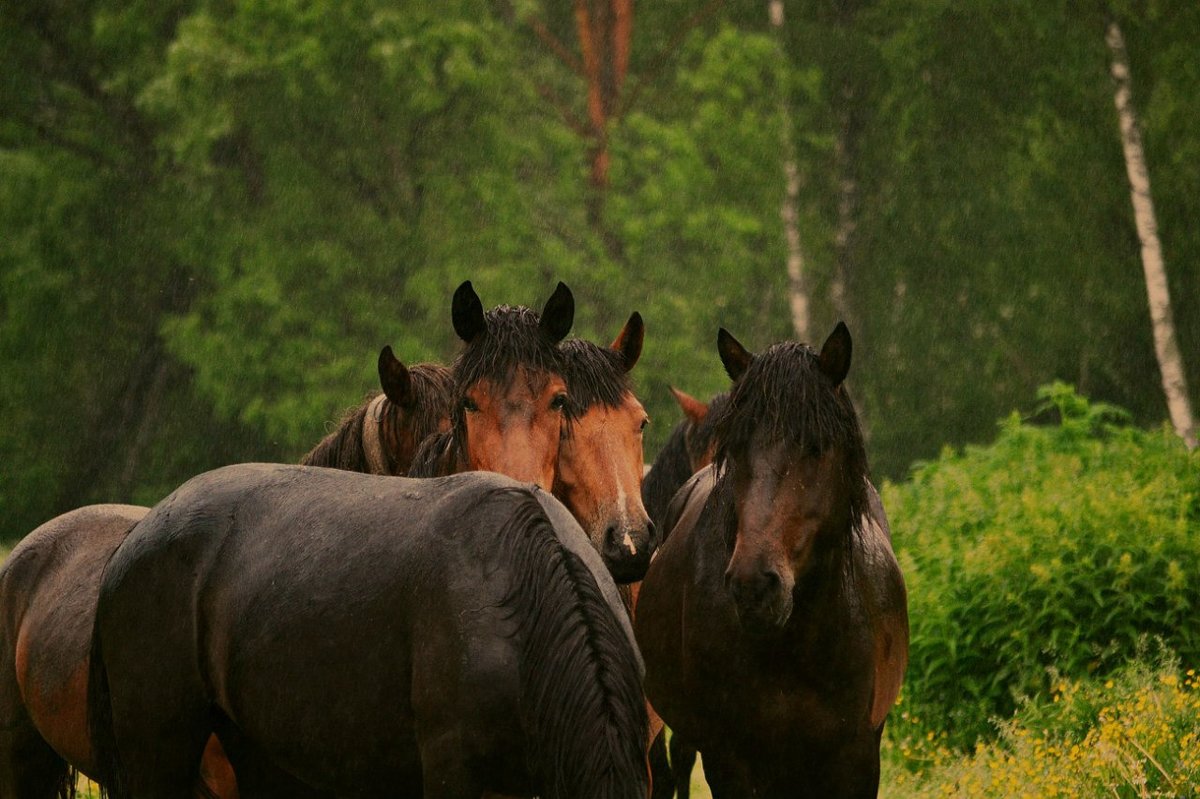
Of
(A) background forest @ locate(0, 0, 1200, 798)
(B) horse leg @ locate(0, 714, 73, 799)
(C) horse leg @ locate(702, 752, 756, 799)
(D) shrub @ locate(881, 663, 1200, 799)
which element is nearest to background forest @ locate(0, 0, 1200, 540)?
(A) background forest @ locate(0, 0, 1200, 798)

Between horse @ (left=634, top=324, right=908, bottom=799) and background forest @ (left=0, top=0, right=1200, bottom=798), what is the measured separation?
18.4 m

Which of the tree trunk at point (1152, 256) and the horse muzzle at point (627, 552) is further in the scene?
the tree trunk at point (1152, 256)

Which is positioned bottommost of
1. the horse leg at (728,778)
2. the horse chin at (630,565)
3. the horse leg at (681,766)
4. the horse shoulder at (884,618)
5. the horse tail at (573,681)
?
the horse leg at (681,766)

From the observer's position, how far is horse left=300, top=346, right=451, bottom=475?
6012 millimetres

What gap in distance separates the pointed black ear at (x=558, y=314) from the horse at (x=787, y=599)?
630 millimetres

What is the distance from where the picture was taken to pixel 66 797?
6.83 metres

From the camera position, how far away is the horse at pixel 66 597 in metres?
6.05

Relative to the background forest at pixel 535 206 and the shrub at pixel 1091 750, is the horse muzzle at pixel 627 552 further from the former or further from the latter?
the background forest at pixel 535 206

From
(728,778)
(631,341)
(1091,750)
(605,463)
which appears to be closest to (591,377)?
(605,463)

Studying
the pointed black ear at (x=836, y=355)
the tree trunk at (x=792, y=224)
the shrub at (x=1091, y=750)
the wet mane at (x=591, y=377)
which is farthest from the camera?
the tree trunk at (x=792, y=224)

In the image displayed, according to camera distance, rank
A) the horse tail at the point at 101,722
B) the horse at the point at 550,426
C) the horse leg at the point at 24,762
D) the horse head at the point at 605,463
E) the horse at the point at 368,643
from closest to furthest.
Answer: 1. the horse at the point at 368,643
2. the horse tail at the point at 101,722
3. the horse at the point at 550,426
4. the horse head at the point at 605,463
5. the horse leg at the point at 24,762

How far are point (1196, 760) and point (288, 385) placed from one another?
1995 centimetres

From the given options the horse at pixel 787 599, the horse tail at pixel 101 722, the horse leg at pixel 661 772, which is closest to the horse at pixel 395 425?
the horse at pixel 787 599

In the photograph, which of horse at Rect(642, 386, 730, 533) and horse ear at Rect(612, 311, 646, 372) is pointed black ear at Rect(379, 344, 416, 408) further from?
horse at Rect(642, 386, 730, 533)
